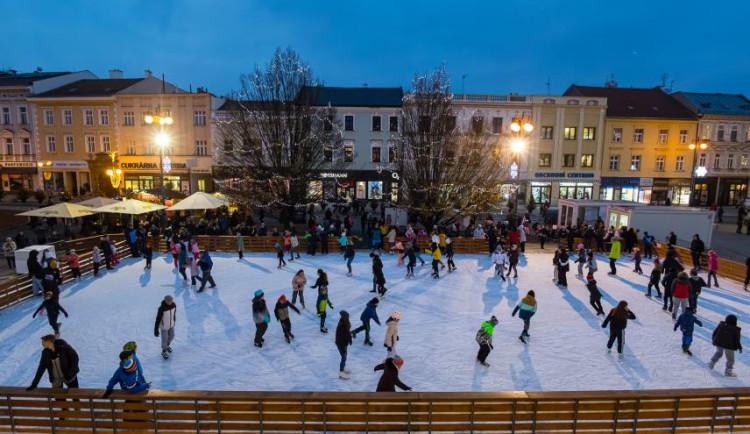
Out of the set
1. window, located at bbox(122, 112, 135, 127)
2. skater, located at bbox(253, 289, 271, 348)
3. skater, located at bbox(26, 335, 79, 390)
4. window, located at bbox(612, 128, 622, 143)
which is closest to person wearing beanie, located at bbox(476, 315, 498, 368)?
skater, located at bbox(253, 289, 271, 348)

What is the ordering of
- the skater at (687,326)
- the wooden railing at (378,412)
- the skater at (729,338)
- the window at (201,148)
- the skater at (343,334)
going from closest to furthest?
the wooden railing at (378,412), the skater at (729,338), the skater at (343,334), the skater at (687,326), the window at (201,148)

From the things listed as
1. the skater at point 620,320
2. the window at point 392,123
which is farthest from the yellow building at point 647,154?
the skater at point 620,320

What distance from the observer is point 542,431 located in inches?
235

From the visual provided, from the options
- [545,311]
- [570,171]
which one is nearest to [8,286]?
[545,311]

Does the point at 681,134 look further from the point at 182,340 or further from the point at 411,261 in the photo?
the point at 182,340

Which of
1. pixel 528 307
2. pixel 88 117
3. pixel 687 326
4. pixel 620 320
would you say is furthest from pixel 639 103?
pixel 88 117

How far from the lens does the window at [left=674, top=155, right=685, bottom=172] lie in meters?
36.2

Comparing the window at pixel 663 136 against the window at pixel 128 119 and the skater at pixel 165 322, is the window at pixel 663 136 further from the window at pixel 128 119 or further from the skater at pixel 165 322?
the window at pixel 128 119

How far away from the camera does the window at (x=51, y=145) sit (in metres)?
36.2

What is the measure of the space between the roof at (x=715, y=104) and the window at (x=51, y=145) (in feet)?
182

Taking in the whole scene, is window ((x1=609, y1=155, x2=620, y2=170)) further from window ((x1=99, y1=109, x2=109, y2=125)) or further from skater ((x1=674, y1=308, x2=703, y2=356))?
window ((x1=99, y1=109, x2=109, y2=125))

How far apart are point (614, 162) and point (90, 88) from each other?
4588 centimetres

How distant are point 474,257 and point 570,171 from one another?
2121cm

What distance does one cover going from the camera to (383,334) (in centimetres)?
1030
